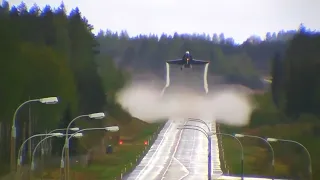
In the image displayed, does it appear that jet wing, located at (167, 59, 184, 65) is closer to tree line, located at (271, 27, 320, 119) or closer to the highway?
the highway

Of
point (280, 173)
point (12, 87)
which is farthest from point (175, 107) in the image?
point (12, 87)

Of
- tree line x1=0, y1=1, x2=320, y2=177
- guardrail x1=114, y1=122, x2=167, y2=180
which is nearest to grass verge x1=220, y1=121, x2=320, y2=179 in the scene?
tree line x1=0, y1=1, x2=320, y2=177

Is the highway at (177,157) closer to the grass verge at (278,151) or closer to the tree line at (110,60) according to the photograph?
the grass verge at (278,151)

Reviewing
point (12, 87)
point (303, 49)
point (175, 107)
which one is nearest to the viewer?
point (12, 87)

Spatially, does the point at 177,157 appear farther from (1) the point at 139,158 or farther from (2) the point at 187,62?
(2) the point at 187,62

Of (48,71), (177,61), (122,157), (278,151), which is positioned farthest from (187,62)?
(48,71)

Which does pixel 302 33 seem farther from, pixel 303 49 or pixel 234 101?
pixel 234 101

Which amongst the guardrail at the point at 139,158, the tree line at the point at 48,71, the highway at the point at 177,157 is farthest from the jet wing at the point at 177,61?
the guardrail at the point at 139,158

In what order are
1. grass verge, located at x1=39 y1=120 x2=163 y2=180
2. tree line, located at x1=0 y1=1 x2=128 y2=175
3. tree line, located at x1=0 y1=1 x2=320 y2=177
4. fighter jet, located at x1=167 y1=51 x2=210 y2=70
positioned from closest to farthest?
1. tree line, located at x1=0 y1=1 x2=128 y2=175
2. grass verge, located at x1=39 y1=120 x2=163 y2=180
3. tree line, located at x1=0 y1=1 x2=320 y2=177
4. fighter jet, located at x1=167 y1=51 x2=210 y2=70
